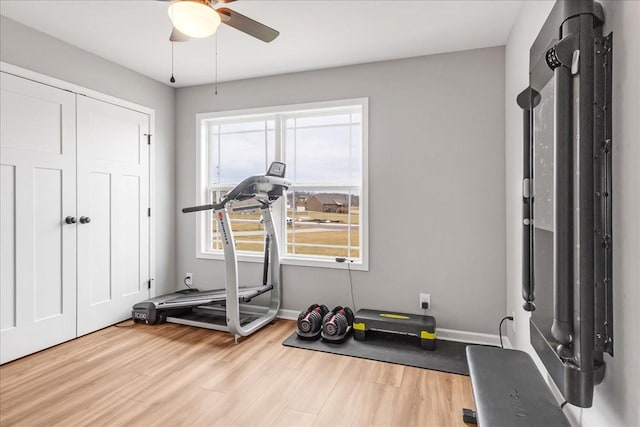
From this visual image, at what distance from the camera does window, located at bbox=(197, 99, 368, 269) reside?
3.58 metres

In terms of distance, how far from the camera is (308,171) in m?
3.75

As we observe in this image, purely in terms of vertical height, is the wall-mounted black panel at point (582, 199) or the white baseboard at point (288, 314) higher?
the wall-mounted black panel at point (582, 199)

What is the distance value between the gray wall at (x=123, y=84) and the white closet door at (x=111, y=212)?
176 mm

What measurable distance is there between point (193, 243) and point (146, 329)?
1.11 m

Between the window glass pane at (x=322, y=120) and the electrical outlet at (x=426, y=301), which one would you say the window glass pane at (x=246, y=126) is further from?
the electrical outlet at (x=426, y=301)

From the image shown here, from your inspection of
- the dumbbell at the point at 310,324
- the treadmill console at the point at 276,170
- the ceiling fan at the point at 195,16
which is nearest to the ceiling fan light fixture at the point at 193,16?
the ceiling fan at the point at 195,16

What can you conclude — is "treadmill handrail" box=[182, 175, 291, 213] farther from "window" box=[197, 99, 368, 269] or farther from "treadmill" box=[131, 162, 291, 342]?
"window" box=[197, 99, 368, 269]

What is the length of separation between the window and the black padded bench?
5.77 ft

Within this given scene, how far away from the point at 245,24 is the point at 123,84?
7.32 ft

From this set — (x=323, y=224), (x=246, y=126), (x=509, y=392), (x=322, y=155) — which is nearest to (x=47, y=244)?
(x=246, y=126)

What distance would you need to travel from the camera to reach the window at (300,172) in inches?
141

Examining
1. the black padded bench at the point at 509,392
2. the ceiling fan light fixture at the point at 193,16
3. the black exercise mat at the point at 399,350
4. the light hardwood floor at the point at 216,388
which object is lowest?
the light hardwood floor at the point at 216,388

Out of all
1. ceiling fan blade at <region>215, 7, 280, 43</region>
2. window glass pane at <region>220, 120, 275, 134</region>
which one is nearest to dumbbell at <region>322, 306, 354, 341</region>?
window glass pane at <region>220, 120, 275, 134</region>

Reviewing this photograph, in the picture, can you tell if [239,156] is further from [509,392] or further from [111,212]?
[509,392]
